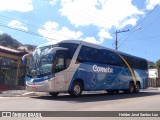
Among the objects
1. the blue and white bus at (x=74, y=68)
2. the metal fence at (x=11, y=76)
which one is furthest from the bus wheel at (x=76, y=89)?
the metal fence at (x=11, y=76)

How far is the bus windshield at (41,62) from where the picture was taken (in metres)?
16.0

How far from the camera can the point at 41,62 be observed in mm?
16375

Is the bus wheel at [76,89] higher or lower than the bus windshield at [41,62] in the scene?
lower

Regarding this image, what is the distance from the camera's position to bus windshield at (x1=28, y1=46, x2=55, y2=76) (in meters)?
16.0

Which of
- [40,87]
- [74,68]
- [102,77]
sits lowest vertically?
[40,87]

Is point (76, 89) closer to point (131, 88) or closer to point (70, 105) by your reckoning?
point (70, 105)

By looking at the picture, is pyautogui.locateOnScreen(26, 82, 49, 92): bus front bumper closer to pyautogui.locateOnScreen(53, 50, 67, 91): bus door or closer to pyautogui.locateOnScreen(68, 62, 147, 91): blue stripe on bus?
pyautogui.locateOnScreen(53, 50, 67, 91): bus door

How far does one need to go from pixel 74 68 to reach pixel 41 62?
2.08 meters

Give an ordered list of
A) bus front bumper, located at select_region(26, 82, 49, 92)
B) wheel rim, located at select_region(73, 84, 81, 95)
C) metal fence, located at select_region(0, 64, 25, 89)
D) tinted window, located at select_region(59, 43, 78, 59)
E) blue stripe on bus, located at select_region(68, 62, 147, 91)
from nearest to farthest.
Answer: bus front bumper, located at select_region(26, 82, 49, 92) < tinted window, located at select_region(59, 43, 78, 59) < wheel rim, located at select_region(73, 84, 81, 95) < blue stripe on bus, located at select_region(68, 62, 147, 91) < metal fence, located at select_region(0, 64, 25, 89)

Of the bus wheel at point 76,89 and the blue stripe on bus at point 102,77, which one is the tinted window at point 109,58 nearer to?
the blue stripe on bus at point 102,77

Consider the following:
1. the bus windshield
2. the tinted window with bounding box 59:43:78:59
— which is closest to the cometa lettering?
the tinted window with bounding box 59:43:78:59

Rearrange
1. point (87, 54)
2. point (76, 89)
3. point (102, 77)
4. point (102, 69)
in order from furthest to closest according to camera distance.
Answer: point (102, 77), point (102, 69), point (87, 54), point (76, 89)

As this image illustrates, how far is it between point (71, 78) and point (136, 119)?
7901mm

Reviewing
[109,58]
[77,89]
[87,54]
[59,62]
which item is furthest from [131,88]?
[59,62]
